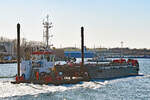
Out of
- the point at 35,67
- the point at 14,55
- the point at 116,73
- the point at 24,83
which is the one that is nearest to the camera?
the point at 24,83

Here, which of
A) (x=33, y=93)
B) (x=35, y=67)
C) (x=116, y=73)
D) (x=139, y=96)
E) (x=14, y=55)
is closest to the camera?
(x=33, y=93)

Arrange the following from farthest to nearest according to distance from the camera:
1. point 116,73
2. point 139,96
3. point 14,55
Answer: point 14,55
point 116,73
point 139,96

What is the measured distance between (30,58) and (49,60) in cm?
294

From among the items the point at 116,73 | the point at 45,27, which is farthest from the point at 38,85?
the point at 116,73

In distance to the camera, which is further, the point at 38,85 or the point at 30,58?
the point at 30,58

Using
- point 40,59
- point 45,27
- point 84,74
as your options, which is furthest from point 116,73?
point 40,59

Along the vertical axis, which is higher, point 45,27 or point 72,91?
point 45,27

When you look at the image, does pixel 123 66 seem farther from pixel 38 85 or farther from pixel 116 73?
pixel 38 85

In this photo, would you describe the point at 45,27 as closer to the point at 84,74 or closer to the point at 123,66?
the point at 84,74

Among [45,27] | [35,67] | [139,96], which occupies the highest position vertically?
[45,27]

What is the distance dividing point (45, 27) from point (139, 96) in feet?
76.8

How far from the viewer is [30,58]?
46906 mm

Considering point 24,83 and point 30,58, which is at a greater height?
point 30,58

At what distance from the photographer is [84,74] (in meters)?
51.8
